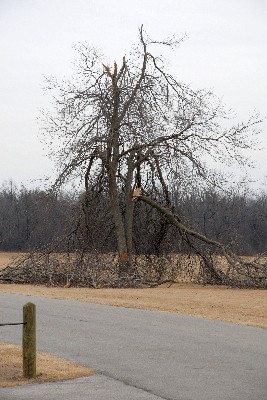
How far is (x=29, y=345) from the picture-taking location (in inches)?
434

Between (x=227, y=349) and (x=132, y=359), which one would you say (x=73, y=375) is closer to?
(x=132, y=359)

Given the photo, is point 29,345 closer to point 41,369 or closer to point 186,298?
point 41,369

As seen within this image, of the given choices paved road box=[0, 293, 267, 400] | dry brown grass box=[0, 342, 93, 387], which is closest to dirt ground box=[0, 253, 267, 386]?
paved road box=[0, 293, 267, 400]

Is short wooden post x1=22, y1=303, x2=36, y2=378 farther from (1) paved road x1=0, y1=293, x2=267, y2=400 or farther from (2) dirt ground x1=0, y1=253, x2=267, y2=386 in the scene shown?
(2) dirt ground x1=0, y1=253, x2=267, y2=386

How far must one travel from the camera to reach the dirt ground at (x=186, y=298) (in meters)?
20.2

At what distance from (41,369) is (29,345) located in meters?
0.83

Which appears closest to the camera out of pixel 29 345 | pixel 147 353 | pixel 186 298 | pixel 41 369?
pixel 29 345

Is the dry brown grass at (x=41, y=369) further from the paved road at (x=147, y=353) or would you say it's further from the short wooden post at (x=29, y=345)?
the paved road at (x=147, y=353)

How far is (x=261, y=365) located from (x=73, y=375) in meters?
2.62

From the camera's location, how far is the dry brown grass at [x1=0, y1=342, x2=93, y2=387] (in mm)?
10938

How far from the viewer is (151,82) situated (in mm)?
31500

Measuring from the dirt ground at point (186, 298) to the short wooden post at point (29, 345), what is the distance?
723 cm

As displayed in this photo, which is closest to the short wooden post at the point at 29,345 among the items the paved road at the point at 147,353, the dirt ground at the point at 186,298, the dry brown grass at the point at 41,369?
the dry brown grass at the point at 41,369

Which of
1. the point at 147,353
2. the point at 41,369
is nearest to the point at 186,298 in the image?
the point at 147,353
